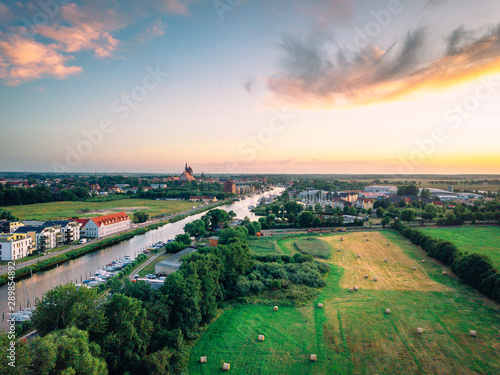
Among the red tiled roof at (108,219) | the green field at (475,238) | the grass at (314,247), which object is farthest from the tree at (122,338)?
the red tiled roof at (108,219)

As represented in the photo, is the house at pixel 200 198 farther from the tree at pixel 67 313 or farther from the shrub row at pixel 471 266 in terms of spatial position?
the tree at pixel 67 313

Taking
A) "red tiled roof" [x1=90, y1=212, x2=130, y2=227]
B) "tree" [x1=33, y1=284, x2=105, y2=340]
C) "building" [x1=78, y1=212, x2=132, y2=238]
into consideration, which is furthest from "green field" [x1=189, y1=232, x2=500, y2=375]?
"red tiled roof" [x1=90, y1=212, x2=130, y2=227]

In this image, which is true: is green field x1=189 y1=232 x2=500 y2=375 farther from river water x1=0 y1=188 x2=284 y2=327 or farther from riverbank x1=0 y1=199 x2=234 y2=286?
riverbank x1=0 y1=199 x2=234 y2=286

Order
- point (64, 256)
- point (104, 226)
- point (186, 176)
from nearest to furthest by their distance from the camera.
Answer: point (64, 256)
point (104, 226)
point (186, 176)

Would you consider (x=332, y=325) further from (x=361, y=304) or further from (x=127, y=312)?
(x=127, y=312)

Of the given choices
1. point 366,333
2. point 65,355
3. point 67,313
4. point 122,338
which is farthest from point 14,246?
point 366,333

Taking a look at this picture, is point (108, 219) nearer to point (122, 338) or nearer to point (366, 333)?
point (122, 338)

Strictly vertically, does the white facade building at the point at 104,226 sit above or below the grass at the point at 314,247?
above
